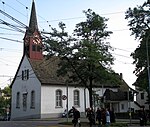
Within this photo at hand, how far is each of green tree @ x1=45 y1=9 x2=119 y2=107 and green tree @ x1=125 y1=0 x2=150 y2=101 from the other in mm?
7567

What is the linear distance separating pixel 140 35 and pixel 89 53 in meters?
12.7

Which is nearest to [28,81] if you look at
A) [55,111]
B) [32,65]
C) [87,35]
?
[32,65]

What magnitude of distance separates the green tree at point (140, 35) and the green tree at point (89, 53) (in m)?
7.57

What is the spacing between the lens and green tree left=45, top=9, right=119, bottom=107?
30.2 m

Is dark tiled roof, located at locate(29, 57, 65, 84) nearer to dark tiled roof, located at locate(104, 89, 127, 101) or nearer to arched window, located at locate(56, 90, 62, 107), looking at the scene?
arched window, located at locate(56, 90, 62, 107)

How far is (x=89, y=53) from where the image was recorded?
30.0 meters

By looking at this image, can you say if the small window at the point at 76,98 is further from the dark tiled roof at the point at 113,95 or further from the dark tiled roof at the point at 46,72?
the dark tiled roof at the point at 113,95

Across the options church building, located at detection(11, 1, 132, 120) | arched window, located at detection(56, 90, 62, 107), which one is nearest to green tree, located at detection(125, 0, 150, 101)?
church building, located at detection(11, 1, 132, 120)

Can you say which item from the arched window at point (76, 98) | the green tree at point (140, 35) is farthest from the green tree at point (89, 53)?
the arched window at point (76, 98)

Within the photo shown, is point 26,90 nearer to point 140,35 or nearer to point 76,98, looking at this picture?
point 76,98

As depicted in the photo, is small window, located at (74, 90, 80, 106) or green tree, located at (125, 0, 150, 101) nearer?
green tree, located at (125, 0, 150, 101)

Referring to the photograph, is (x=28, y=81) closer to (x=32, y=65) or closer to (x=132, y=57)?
(x=32, y=65)

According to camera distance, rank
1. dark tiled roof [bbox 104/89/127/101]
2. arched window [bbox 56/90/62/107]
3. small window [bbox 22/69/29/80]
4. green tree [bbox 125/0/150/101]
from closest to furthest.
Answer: green tree [bbox 125/0/150/101] → arched window [bbox 56/90/62/107] → small window [bbox 22/69/29/80] → dark tiled roof [bbox 104/89/127/101]

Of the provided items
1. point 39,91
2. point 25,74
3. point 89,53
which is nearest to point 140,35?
point 89,53
